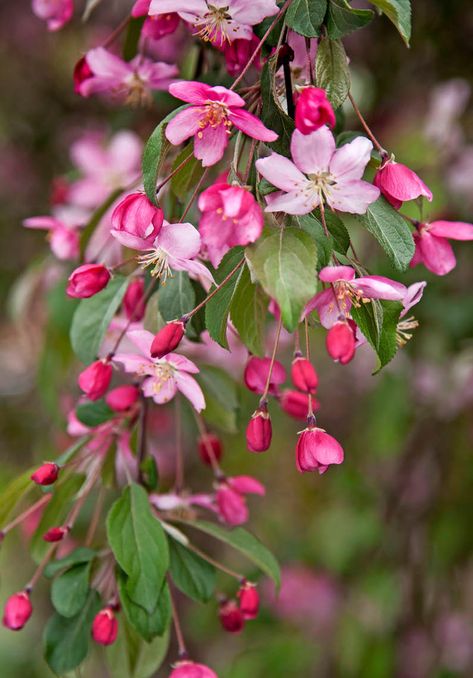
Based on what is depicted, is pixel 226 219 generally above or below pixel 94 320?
above

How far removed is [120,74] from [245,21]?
0.32 m

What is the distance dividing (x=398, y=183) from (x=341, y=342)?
0.51 ft

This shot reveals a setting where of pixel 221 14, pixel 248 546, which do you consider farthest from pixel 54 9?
pixel 248 546

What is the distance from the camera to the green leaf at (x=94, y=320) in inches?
37.1

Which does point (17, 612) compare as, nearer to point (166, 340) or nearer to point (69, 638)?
point (69, 638)

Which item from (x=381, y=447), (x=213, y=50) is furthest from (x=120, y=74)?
(x=381, y=447)

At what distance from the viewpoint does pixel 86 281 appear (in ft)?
2.68

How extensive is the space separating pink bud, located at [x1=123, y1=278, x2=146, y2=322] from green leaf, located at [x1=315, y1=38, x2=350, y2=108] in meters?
0.34

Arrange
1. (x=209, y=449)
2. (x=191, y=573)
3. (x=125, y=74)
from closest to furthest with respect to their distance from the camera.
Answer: (x=191, y=573)
(x=125, y=74)
(x=209, y=449)

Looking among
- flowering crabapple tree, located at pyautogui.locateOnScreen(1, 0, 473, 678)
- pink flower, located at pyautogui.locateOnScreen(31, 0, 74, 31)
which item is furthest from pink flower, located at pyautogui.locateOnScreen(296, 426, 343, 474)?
pink flower, located at pyautogui.locateOnScreen(31, 0, 74, 31)

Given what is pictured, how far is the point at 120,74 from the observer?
1.04m

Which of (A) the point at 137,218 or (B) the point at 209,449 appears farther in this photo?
(B) the point at 209,449

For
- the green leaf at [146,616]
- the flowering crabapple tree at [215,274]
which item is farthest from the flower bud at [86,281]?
the green leaf at [146,616]

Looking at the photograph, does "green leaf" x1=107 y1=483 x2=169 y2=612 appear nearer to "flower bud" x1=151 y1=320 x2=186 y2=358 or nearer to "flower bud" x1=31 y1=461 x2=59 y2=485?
"flower bud" x1=31 y1=461 x2=59 y2=485
